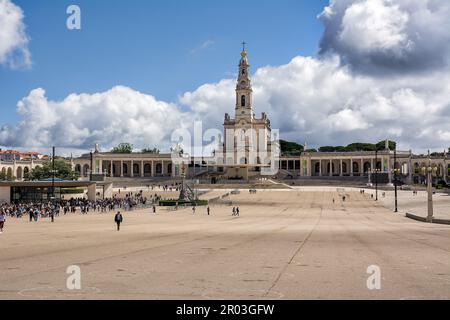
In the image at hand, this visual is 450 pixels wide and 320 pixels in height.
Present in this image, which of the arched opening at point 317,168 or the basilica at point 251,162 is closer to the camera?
the basilica at point 251,162

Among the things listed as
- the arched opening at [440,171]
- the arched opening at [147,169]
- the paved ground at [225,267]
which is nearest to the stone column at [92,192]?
the paved ground at [225,267]

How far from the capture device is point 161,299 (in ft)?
→ 30.4

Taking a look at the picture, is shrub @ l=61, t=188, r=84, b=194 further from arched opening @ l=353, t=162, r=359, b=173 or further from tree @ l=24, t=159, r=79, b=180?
arched opening @ l=353, t=162, r=359, b=173

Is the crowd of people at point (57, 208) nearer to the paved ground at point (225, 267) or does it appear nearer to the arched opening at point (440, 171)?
the paved ground at point (225, 267)

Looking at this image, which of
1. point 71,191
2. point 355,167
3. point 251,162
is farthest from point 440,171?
point 71,191

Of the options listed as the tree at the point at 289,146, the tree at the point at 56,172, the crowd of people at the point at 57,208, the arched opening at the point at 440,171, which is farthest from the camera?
the tree at the point at 289,146

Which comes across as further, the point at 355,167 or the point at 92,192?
the point at 355,167

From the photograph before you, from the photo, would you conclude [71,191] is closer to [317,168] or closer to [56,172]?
[56,172]

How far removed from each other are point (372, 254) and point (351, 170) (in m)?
120

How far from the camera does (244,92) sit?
129375 mm

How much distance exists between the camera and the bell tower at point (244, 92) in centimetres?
12912

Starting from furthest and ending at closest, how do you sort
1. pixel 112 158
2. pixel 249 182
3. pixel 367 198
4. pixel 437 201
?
1. pixel 112 158
2. pixel 249 182
3. pixel 367 198
4. pixel 437 201

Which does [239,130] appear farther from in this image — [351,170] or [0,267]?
[0,267]
